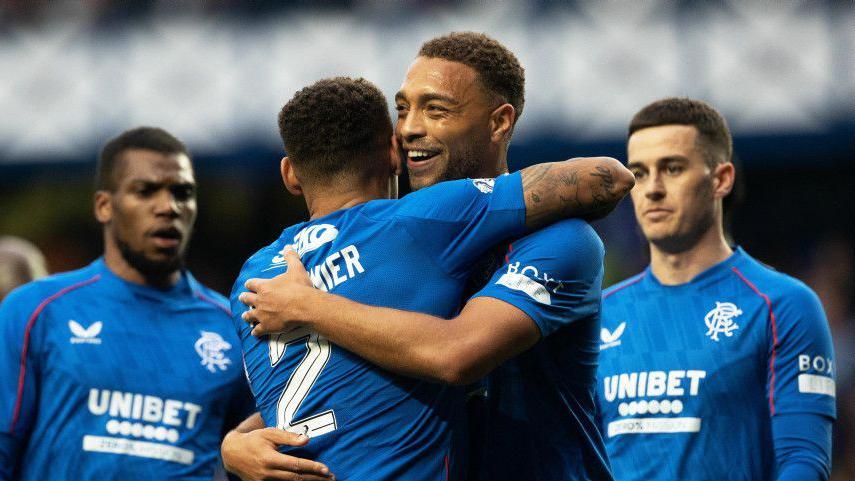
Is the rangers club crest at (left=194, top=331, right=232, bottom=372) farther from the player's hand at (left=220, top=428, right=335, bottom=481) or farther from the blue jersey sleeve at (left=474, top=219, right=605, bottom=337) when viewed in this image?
the blue jersey sleeve at (left=474, top=219, right=605, bottom=337)

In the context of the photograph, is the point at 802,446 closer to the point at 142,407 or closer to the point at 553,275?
the point at 553,275

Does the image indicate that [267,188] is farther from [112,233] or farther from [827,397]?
[827,397]

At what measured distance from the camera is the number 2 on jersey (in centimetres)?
379

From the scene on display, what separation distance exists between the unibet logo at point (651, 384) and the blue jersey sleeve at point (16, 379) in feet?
8.93

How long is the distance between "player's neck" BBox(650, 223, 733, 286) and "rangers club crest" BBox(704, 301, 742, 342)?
279 mm

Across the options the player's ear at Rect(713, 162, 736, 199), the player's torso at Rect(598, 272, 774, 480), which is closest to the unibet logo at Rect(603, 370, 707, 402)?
the player's torso at Rect(598, 272, 774, 480)

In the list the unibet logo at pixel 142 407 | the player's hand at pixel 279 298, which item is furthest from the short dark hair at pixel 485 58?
the unibet logo at pixel 142 407

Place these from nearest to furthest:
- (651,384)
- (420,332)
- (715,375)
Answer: (420,332) → (715,375) → (651,384)

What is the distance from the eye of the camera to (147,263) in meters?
6.33

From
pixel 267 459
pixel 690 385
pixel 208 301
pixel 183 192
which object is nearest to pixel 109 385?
pixel 208 301

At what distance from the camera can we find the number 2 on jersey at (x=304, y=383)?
3.79m

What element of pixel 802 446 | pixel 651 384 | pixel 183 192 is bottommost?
pixel 802 446

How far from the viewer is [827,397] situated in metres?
5.29

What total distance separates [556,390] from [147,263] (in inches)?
119
